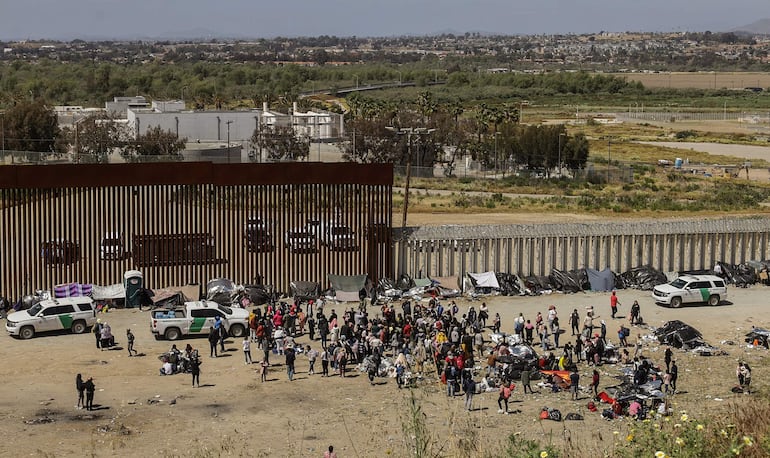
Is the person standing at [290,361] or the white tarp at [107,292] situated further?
the white tarp at [107,292]

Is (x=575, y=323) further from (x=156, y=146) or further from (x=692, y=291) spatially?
(x=156, y=146)

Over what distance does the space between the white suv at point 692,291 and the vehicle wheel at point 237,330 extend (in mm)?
14771

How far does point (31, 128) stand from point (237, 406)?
6096 centimetres

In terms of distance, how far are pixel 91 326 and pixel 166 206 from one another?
6237 mm

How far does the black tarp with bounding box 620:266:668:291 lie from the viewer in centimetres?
3997

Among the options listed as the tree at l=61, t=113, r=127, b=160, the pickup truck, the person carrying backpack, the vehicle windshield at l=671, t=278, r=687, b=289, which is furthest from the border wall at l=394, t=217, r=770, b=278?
the tree at l=61, t=113, r=127, b=160

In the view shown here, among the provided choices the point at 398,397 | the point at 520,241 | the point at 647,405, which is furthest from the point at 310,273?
the point at 647,405

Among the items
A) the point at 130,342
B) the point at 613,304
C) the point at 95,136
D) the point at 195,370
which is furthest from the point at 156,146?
the point at 195,370

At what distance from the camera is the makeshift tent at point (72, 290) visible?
35500 millimetres

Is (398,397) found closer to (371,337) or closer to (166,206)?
(371,337)

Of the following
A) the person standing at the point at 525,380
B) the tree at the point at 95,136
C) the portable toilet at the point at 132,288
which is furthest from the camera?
the tree at the point at 95,136

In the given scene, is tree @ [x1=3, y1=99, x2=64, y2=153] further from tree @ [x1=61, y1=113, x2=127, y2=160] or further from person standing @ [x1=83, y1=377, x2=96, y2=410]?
person standing @ [x1=83, y1=377, x2=96, y2=410]

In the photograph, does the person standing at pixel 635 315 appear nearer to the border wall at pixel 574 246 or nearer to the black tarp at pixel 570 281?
the black tarp at pixel 570 281

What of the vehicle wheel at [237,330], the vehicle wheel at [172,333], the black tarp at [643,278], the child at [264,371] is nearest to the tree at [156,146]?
the black tarp at [643,278]
